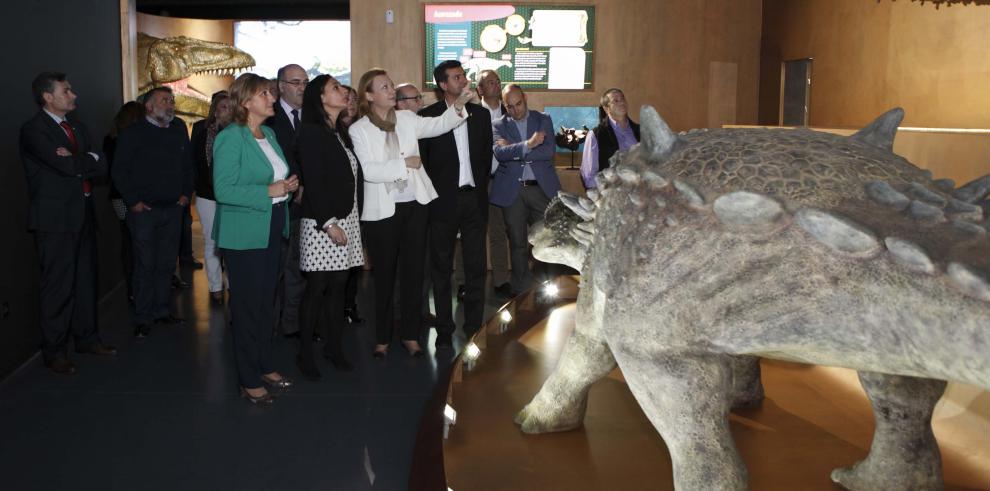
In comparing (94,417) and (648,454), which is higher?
(648,454)

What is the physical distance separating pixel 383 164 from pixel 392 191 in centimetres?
17

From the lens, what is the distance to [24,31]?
4.98 metres

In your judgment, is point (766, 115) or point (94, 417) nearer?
point (94, 417)

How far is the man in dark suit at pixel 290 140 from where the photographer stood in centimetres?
496

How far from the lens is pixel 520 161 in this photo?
21.2 ft

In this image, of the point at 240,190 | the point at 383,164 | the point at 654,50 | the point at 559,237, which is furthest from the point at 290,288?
the point at 654,50

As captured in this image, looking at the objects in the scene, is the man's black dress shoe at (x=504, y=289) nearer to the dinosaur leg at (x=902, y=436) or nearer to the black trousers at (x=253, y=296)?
the black trousers at (x=253, y=296)

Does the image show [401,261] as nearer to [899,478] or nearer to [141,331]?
[141,331]

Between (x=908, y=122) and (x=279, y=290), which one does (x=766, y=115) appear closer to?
(x=908, y=122)

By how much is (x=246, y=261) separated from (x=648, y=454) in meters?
2.07

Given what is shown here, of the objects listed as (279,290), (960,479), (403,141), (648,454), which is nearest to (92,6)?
(279,290)

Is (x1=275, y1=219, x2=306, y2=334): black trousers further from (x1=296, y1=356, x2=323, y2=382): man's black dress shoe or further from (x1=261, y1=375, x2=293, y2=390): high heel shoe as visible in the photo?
(x1=261, y1=375, x2=293, y2=390): high heel shoe

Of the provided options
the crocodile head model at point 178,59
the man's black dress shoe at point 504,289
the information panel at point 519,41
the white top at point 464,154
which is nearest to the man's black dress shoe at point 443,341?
the white top at point 464,154

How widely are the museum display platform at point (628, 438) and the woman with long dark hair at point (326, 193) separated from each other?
3.38ft
